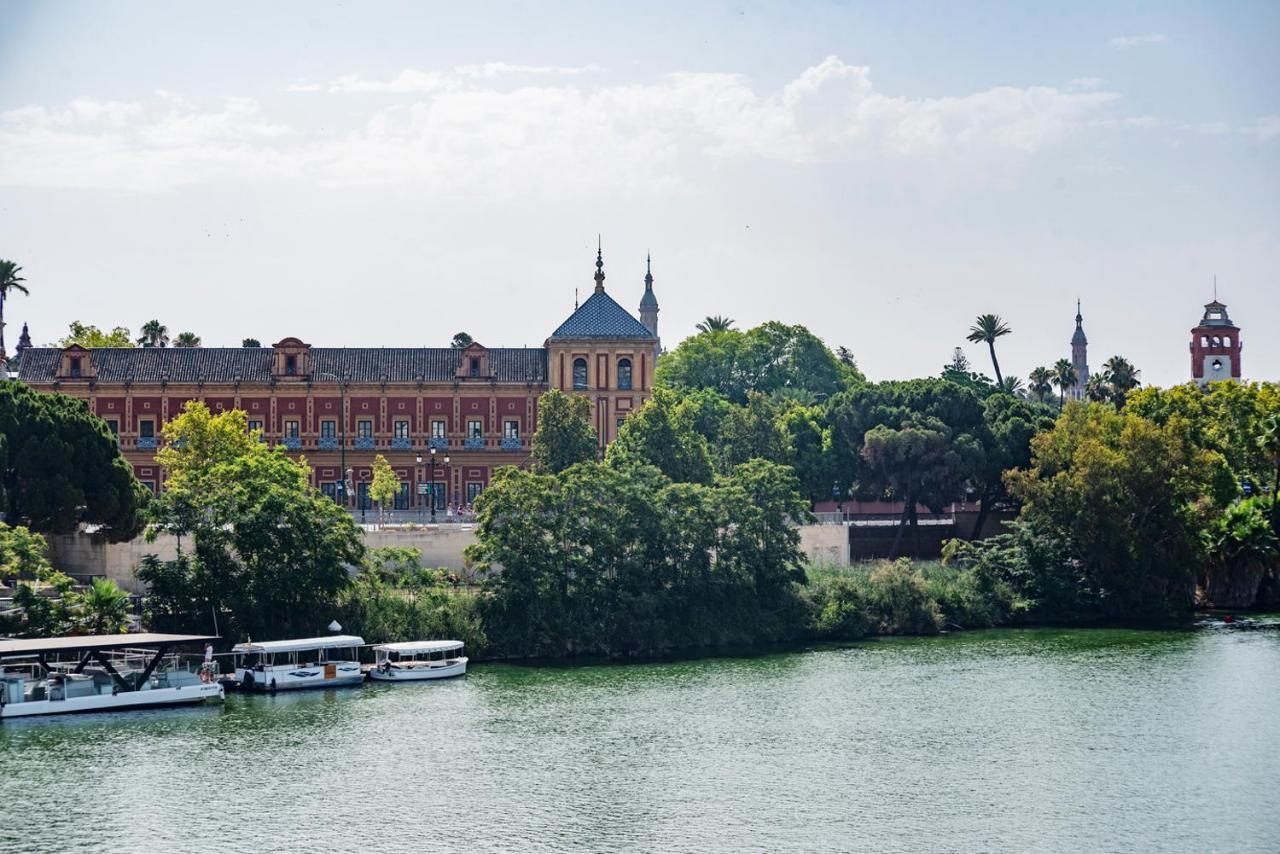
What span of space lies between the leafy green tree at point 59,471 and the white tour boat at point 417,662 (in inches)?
545

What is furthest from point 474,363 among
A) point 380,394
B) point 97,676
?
point 97,676

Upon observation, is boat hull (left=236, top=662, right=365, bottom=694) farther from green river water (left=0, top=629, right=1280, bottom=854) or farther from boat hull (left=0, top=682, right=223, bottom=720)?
boat hull (left=0, top=682, right=223, bottom=720)

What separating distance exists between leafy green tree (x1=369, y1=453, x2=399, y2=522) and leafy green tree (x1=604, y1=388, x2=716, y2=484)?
48.4ft

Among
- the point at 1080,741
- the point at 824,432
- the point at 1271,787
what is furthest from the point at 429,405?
the point at 1271,787

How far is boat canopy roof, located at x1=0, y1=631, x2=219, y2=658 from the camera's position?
55.8 m

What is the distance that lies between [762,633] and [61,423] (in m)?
28.5

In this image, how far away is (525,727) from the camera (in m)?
54.4

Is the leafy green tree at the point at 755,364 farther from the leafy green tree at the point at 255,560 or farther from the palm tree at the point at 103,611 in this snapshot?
the palm tree at the point at 103,611

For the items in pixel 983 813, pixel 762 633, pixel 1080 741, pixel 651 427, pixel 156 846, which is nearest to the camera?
pixel 156 846

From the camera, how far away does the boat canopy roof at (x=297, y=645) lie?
61.8 meters

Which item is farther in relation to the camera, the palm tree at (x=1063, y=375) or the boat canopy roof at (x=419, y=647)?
the palm tree at (x=1063, y=375)

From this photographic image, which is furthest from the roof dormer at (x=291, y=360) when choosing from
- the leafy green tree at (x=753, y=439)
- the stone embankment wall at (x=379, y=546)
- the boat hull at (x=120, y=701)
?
the boat hull at (x=120, y=701)

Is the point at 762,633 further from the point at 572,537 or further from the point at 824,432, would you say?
the point at 824,432

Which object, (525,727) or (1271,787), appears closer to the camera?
(1271,787)
